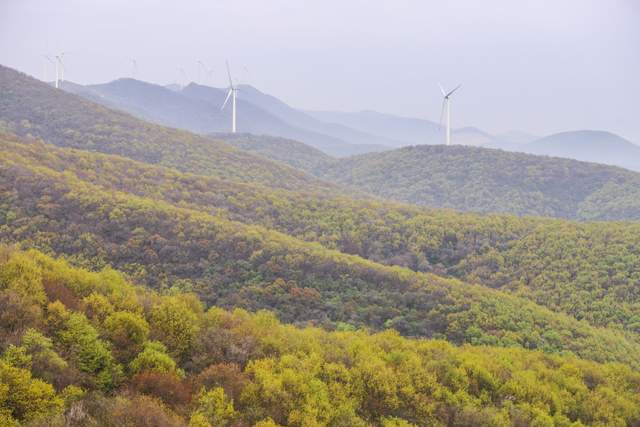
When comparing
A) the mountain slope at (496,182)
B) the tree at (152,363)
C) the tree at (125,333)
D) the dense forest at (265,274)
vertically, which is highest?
the mountain slope at (496,182)

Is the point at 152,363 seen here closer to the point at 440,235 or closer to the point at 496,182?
the point at 440,235

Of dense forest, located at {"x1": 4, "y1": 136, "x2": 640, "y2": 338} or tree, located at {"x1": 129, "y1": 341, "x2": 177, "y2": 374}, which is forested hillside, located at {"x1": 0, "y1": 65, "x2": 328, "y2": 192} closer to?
dense forest, located at {"x1": 4, "y1": 136, "x2": 640, "y2": 338}

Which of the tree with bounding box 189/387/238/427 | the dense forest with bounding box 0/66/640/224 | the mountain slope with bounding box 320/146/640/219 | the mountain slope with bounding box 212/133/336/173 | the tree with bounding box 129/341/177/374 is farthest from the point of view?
the mountain slope with bounding box 212/133/336/173

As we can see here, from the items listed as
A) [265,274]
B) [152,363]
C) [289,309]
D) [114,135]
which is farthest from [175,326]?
[114,135]

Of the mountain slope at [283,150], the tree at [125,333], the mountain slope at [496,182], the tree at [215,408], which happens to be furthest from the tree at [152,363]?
the mountain slope at [283,150]

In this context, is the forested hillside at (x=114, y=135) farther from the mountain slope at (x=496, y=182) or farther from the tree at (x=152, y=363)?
the tree at (x=152, y=363)

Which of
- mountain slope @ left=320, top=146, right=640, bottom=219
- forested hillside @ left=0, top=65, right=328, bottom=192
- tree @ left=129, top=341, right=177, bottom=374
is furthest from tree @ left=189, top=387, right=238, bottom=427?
mountain slope @ left=320, top=146, right=640, bottom=219

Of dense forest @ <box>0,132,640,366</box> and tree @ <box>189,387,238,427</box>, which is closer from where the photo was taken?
tree @ <box>189,387,238,427</box>
